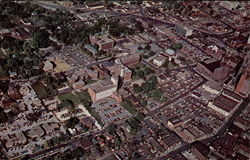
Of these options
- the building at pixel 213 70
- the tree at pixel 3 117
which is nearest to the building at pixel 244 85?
the building at pixel 213 70

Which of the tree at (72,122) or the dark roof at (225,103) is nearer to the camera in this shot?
the tree at (72,122)

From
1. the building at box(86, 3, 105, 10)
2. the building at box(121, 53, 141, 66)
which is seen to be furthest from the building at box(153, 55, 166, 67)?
the building at box(86, 3, 105, 10)

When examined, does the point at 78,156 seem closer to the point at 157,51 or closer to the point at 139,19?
the point at 157,51

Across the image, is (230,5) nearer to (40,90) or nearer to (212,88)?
(212,88)

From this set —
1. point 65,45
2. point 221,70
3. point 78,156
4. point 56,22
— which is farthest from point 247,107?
point 56,22

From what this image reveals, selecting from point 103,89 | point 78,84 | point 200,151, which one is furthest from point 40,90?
point 200,151

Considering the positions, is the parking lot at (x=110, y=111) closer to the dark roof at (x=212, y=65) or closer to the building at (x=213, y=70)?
the building at (x=213, y=70)

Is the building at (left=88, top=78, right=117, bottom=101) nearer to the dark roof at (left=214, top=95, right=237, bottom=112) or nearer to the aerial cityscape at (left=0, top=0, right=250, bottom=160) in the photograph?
the aerial cityscape at (left=0, top=0, right=250, bottom=160)
